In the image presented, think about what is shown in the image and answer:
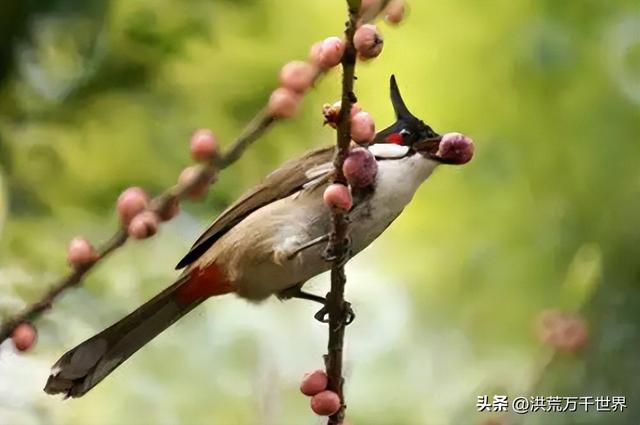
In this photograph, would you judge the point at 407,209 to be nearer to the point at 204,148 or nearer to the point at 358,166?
the point at 204,148

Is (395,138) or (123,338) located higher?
(395,138)

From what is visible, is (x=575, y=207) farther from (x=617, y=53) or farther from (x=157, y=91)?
(x=157, y=91)

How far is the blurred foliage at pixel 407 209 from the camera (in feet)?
4.40

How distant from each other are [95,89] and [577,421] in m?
0.79

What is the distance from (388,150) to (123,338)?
0.39 metres

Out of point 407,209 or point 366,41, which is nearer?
point 366,41

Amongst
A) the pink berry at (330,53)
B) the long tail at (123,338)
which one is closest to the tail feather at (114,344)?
the long tail at (123,338)

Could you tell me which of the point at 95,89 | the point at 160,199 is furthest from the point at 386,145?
the point at 95,89

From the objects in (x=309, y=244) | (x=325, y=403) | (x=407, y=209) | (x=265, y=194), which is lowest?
(x=325, y=403)

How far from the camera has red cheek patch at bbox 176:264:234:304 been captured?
1.15 metres

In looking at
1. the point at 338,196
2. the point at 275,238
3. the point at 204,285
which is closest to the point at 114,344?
the point at 204,285

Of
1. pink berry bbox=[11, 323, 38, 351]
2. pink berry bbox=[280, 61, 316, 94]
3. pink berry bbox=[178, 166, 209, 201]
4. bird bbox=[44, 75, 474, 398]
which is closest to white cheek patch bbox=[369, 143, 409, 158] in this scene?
bird bbox=[44, 75, 474, 398]

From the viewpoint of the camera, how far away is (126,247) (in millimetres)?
1364

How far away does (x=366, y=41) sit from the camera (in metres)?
0.77
